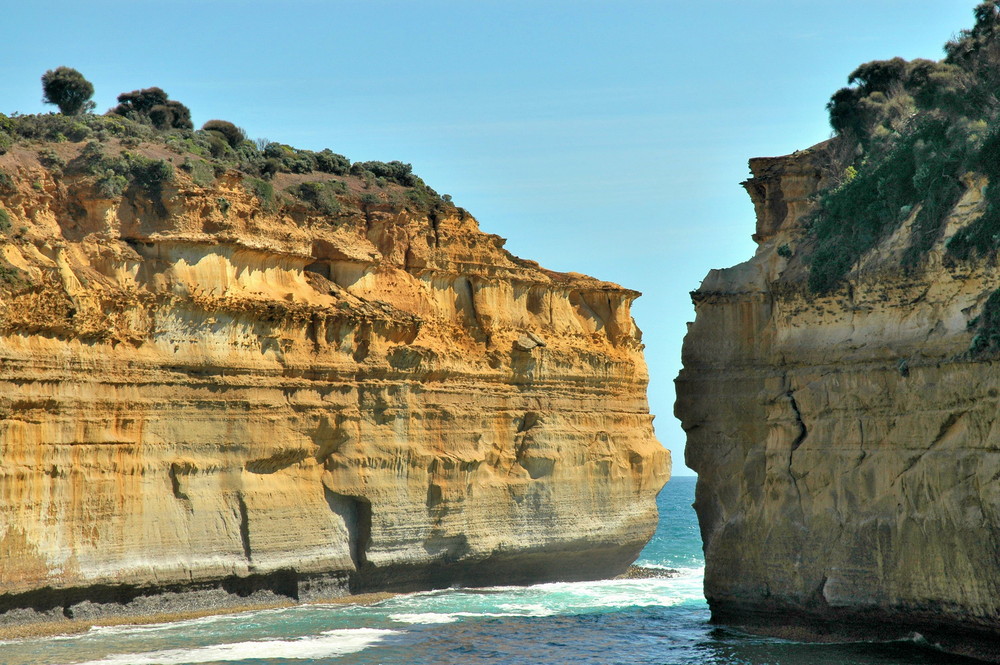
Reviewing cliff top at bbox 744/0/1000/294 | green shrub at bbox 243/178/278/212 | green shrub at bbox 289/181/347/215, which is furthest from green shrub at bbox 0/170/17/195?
cliff top at bbox 744/0/1000/294

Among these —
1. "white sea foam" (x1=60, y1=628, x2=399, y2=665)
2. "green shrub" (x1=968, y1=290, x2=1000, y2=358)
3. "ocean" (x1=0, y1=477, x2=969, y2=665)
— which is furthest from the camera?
"ocean" (x1=0, y1=477, x2=969, y2=665)

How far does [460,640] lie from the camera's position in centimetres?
2572

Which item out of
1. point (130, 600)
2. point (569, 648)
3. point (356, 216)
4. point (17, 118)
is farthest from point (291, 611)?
point (17, 118)

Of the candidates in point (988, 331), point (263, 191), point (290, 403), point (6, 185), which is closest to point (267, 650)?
point (290, 403)

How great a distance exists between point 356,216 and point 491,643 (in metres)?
13.5

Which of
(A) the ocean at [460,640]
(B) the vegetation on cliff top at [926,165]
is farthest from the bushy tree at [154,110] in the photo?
(B) the vegetation on cliff top at [926,165]

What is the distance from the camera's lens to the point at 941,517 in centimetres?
2061

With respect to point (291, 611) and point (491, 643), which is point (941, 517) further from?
point (291, 611)

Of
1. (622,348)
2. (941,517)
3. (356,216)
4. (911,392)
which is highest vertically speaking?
(356,216)

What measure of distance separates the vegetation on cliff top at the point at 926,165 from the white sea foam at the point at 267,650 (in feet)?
37.9

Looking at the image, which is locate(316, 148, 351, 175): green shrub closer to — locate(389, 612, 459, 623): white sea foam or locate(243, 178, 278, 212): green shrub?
locate(243, 178, 278, 212): green shrub

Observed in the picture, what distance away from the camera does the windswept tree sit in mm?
34906

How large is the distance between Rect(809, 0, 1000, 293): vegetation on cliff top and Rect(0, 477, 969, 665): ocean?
7.14 m

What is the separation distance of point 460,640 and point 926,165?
13.0 metres
